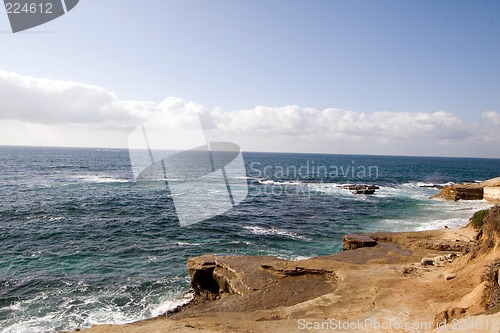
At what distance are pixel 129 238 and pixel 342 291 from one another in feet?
70.6

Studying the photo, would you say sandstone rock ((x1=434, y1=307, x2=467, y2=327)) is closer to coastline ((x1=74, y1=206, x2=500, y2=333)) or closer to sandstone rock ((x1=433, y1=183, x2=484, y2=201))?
coastline ((x1=74, y1=206, x2=500, y2=333))

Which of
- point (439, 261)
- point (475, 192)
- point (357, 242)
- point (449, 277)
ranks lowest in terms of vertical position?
point (475, 192)

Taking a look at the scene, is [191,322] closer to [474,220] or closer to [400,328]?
[400,328]

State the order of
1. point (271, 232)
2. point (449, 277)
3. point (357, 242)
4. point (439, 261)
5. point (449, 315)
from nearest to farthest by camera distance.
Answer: point (449, 315), point (449, 277), point (439, 261), point (357, 242), point (271, 232)

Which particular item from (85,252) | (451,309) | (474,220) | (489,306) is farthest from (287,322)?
(474,220)

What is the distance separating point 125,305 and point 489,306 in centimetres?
1667

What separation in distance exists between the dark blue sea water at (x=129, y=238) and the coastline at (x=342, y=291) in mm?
3818

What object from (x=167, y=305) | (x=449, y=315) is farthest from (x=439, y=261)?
(x=167, y=305)

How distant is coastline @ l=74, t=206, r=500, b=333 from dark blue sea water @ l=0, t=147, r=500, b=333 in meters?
3.82

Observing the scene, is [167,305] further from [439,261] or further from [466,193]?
[466,193]

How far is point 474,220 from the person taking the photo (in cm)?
2830

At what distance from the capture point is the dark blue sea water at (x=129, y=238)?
712 inches

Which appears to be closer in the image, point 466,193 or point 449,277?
point 449,277

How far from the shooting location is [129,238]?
98.6 feet
